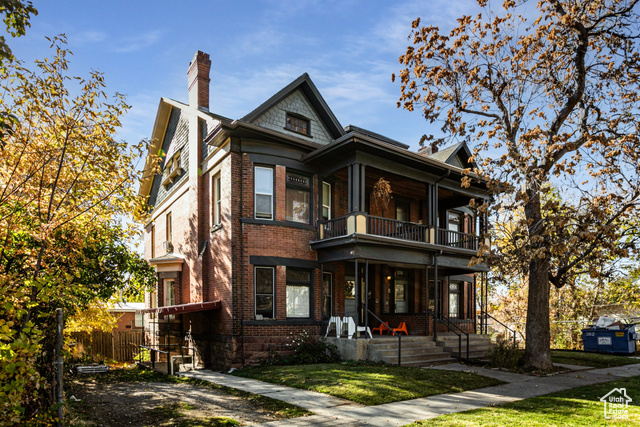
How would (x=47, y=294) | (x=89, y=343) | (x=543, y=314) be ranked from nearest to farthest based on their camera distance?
(x=47, y=294)
(x=543, y=314)
(x=89, y=343)

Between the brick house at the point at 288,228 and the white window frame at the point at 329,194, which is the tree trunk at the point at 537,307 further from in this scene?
the white window frame at the point at 329,194

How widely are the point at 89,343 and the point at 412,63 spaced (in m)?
17.3

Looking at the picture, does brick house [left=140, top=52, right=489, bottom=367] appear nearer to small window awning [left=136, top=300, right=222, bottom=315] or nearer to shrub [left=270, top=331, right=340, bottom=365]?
small window awning [left=136, top=300, right=222, bottom=315]

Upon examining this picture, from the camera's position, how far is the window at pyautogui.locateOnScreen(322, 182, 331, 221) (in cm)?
1802

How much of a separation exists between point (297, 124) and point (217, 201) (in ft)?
13.6

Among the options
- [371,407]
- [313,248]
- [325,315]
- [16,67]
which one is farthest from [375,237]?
[16,67]

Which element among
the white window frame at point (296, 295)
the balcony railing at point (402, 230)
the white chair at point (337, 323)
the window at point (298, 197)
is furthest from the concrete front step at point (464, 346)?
the window at point (298, 197)

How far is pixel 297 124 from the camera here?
18.6m

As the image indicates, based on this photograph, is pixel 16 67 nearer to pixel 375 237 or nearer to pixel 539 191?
pixel 375 237

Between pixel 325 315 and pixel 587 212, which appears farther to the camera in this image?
pixel 325 315

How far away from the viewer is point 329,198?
18234mm

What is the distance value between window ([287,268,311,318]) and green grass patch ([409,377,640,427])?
8.23 m

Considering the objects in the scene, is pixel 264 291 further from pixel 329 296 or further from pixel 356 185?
pixel 356 185

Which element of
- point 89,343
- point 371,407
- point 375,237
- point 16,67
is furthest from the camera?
point 89,343
